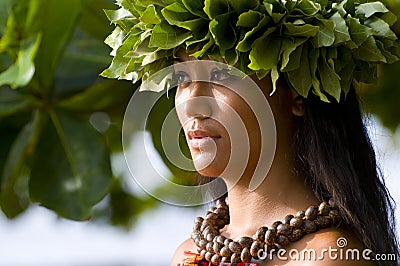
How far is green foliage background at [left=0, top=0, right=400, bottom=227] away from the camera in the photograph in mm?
1964

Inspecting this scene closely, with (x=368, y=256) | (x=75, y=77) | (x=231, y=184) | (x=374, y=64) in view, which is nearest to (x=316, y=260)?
(x=368, y=256)

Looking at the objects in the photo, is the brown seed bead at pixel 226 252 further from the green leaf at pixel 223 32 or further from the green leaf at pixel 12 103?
the green leaf at pixel 12 103

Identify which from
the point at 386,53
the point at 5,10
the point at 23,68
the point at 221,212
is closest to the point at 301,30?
the point at 386,53

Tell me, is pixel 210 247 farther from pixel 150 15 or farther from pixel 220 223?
pixel 150 15

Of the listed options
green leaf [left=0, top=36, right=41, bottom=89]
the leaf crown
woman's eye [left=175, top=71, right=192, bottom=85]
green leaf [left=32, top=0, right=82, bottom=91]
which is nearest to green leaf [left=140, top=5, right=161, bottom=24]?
the leaf crown

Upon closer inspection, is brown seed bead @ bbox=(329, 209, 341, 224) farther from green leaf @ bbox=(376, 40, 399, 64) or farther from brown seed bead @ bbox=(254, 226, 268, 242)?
green leaf @ bbox=(376, 40, 399, 64)

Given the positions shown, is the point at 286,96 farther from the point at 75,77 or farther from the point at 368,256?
the point at 75,77

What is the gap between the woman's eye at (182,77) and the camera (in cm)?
140

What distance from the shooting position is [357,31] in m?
1.31

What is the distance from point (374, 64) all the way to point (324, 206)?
22 centimetres

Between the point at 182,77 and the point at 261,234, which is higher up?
the point at 182,77

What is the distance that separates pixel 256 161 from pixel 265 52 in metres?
0.17

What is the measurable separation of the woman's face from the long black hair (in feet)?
0.27

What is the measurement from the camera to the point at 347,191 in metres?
1.36
